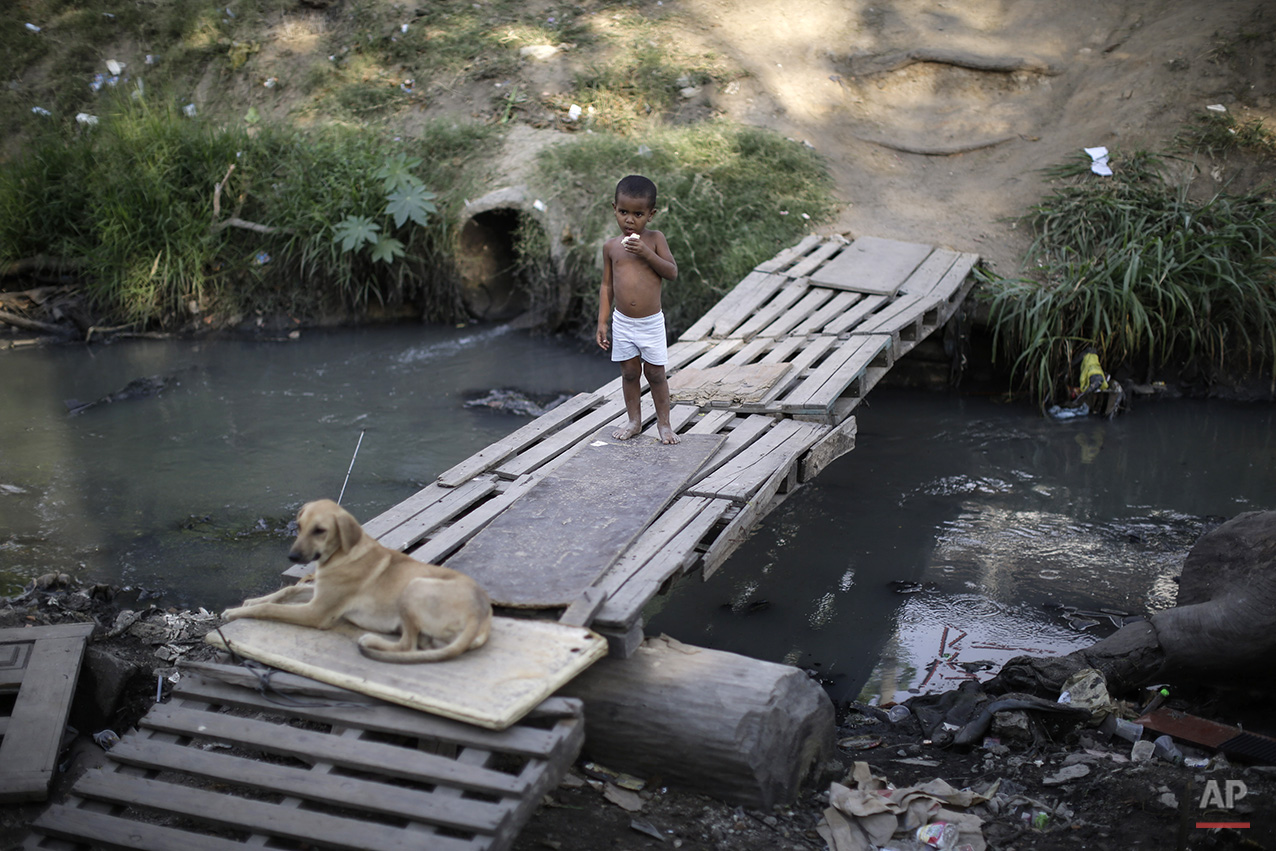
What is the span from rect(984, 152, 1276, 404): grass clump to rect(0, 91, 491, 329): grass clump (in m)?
5.36

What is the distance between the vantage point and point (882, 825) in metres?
3.04

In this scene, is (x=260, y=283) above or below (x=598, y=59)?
below

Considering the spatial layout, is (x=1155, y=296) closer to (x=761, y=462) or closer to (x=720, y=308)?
(x=720, y=308)

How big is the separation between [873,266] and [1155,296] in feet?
6.82

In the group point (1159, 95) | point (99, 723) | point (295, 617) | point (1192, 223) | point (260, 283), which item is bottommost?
point (99, 723)

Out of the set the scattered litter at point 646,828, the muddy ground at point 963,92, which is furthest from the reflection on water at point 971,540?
the scattered litter at point 646,828

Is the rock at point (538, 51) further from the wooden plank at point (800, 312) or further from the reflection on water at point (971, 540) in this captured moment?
the reflection on water at point (971, 540)

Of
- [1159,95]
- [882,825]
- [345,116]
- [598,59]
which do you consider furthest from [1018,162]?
[882,825]

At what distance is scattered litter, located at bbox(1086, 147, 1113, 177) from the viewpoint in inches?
333

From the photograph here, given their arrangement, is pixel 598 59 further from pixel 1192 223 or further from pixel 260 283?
pixel 1192 223

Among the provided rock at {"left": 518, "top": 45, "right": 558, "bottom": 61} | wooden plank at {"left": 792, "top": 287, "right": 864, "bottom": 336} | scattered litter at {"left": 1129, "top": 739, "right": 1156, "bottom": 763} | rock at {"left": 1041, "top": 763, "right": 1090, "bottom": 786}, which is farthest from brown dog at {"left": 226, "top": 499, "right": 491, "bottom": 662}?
rock at {"left": 518, "top": 45, "right": 558, "bottom": 61}

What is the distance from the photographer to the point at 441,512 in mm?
4027

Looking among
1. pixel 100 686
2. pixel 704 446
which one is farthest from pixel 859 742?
pixel 100 686

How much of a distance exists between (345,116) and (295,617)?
864 cm
